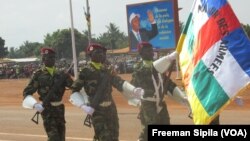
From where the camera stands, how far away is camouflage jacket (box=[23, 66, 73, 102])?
868 centimetres

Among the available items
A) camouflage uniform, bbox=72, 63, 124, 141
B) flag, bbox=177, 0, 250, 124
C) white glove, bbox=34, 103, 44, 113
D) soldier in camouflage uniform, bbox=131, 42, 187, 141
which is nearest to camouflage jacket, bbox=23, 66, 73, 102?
white glove, bbox=34, 103, 44, 113

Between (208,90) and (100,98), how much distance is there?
6.92 feet

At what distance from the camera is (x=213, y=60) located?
623 cm

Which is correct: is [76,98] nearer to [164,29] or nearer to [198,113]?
[198,113]

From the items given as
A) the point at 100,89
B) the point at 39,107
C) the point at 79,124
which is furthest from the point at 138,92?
the point at 79,124

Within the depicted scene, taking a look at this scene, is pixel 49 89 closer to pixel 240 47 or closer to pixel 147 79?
pixel 147 79

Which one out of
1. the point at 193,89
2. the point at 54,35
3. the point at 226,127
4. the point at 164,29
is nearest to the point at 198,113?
the point at 193,89

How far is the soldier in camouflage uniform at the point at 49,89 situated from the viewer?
8.67 metres

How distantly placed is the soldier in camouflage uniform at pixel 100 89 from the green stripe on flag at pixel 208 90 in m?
1.90

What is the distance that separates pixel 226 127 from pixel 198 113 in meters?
0.77

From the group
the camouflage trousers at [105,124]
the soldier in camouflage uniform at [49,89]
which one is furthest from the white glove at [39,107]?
the camouflage trousers at [105,124]

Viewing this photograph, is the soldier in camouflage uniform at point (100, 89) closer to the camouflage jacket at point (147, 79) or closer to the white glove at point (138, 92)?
the white glove at point (138, 92)

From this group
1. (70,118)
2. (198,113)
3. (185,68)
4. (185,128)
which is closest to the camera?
(185,128)

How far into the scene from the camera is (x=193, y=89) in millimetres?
6199
